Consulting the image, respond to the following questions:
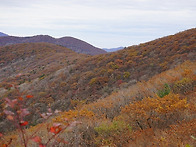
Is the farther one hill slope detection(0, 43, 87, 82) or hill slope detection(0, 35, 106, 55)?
hill slope detection(0, 35, 106, 55)

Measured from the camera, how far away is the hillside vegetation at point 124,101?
3529 mm

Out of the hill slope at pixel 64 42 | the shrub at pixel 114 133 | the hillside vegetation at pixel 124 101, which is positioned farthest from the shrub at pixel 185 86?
the hill slope at pixel 64 42

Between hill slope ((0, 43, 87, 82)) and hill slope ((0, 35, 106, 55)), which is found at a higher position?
hill slope ((0, 35, 106, 55))

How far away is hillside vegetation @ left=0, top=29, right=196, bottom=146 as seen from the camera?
3.53 meters

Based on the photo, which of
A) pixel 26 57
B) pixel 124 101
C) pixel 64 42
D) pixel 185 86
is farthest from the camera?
pixel 64 42

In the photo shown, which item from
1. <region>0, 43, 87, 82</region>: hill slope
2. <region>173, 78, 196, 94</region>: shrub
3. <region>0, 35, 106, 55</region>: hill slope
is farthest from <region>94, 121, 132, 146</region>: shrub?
<region>0, 35, 106, 55</region>: hill slope

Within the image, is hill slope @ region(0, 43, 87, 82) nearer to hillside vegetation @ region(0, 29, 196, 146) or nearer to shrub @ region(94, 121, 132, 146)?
hillside vegetation @ region(0, 29, 196, 146)

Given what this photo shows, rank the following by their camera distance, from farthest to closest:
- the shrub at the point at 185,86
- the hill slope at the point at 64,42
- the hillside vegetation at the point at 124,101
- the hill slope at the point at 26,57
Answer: the hill slope at the point at 64,42 < the hill slope at the point at 26,57 < the shrub at the point at 185,86 < the hillside vegetation at the point at 124,101

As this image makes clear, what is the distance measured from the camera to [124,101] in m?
6.39

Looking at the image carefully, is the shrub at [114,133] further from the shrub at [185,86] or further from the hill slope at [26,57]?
the hill slope at [26,57]

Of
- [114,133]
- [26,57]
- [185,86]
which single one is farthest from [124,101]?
[26,57]

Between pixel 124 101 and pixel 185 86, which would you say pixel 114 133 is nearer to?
pixel 124 101

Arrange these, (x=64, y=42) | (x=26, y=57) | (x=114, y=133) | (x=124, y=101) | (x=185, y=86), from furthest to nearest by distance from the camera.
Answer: (x=64, y=42)
(x=26, y=57)
(x=124, y=101)
(x=185, y=86)
(x=114, y=133)

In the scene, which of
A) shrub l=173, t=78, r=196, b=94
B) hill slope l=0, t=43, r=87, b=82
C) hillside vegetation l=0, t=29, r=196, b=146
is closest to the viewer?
hillside vegetation l=0, t=29, r=196, b=146
